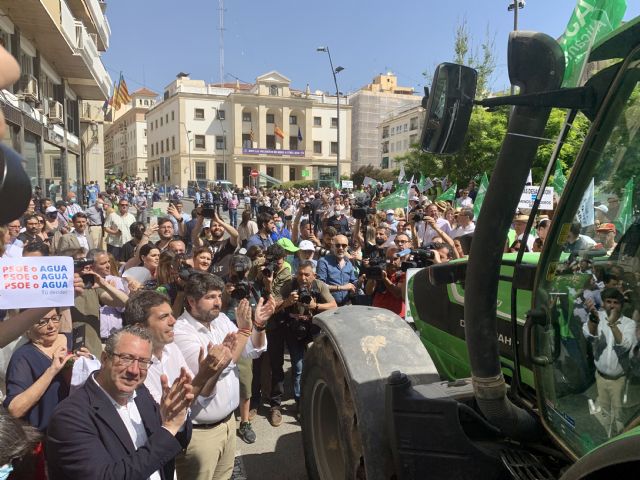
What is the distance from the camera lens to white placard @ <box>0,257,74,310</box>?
118 inches

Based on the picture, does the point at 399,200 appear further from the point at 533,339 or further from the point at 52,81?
the point at 52,81

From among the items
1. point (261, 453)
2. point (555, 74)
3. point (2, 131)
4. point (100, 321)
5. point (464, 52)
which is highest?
point (464, 52)

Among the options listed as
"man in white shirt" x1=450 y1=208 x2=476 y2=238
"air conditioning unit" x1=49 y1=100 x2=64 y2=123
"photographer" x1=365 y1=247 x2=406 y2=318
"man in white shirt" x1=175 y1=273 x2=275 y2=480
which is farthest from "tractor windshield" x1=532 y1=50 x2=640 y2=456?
"air conditioning unit" x1=49 y1=100 x2=64 y2=123

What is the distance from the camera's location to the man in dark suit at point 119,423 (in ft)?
7.45

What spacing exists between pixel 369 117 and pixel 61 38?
6204 cm

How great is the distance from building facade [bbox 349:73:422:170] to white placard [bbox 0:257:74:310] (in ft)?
247

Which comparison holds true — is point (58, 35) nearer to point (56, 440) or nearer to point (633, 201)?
point (56, 440)

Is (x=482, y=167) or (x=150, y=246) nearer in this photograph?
(x=150, y=246)

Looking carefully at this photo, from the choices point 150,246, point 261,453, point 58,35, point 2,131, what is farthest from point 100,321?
point 58,35

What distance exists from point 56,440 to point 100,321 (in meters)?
2.65

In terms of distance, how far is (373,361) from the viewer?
2.47 meters

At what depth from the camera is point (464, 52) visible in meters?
18.0

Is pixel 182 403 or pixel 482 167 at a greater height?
pixel 482 167

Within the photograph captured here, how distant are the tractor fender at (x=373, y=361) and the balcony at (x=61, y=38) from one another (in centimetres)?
1591
